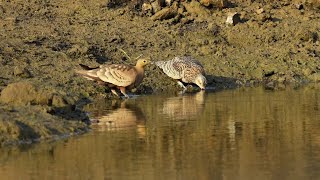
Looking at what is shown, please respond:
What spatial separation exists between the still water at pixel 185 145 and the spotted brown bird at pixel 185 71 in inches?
96.3

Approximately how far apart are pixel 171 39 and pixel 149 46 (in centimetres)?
81

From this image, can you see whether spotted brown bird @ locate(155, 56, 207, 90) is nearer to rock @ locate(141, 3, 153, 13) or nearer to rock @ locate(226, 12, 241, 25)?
rock @ locate(141, 3, 153, 13)

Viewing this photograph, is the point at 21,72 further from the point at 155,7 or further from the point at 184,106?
the point at 155,7

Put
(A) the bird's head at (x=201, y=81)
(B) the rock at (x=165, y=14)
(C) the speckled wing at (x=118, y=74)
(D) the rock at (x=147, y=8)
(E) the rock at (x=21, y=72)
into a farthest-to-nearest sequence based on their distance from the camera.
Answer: (D) the rock at (x=147, y=8) < (B) the rock at (x=165, y=14) < (A) the bird's head at (x=201, y=81) < (E) the rock at (x=21, y=72) < (C) the speckled wing at (x=118, y=74)

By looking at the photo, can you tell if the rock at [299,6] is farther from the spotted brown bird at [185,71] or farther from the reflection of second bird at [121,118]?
the reflection of second bird at [121,118]

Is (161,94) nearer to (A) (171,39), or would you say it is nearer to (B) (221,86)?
(B) (221,86)

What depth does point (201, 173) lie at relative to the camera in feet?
32.4

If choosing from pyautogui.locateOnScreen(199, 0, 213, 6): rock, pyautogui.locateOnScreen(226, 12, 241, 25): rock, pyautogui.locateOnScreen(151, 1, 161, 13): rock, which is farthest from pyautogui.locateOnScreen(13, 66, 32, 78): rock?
pyautogui.locateOnScreen(199, 0, 213, 6): rock

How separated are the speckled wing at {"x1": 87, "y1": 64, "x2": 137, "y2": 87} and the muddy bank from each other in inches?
18.8

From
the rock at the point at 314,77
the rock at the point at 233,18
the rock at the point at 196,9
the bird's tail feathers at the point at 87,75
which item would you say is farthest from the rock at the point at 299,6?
the bird's tail feathers at the point at 87,75

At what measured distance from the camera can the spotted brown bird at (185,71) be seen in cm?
1911

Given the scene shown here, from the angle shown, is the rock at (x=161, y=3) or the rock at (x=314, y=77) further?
the rock at (x=161, y=3)

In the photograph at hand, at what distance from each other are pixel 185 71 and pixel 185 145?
746cm

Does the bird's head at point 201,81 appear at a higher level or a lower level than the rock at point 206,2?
lower
